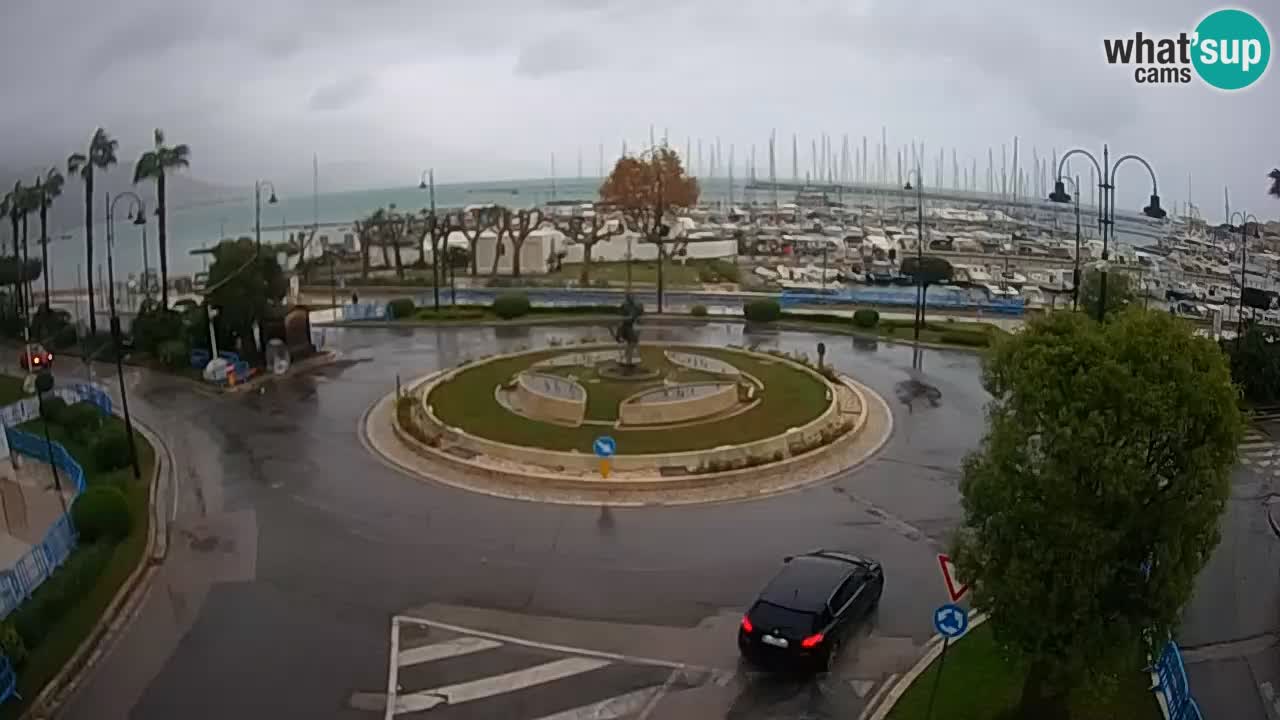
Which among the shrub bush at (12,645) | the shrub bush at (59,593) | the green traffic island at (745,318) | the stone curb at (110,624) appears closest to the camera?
the shrub bush at (12,645)

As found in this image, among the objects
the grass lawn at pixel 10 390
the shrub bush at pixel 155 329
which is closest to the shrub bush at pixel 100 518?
the grass lawn at pixel 10 390

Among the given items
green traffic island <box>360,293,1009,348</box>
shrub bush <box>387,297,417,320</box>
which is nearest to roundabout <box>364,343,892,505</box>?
green traffic island <box>360,293,1009,348</box>

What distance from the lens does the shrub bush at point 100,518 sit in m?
17.9

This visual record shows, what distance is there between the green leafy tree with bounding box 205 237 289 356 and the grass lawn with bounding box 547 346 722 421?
11.5m

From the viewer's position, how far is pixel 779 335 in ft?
133

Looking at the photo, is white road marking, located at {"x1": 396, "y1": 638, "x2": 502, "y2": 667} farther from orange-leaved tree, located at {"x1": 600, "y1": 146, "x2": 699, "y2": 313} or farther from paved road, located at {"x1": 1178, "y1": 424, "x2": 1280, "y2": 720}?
orange-leaved tree, located at {"x1": 600, "y1": 146, "x2": 699, "y2": 313}

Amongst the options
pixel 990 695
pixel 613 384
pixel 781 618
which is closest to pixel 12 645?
pixel 781 618

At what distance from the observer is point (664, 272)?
68.1 meters

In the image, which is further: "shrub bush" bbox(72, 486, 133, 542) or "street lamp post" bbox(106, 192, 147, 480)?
"street lamp post" bbox(106, 192, 147, 480)

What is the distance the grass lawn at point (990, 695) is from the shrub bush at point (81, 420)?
21185 millimetres

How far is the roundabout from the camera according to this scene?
21.5 meters

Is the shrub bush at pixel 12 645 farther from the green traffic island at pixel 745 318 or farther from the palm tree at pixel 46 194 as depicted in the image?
the palm tree at pixel 46 194

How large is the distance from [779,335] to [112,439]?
2526cm

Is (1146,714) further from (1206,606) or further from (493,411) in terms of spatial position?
(493,411)
